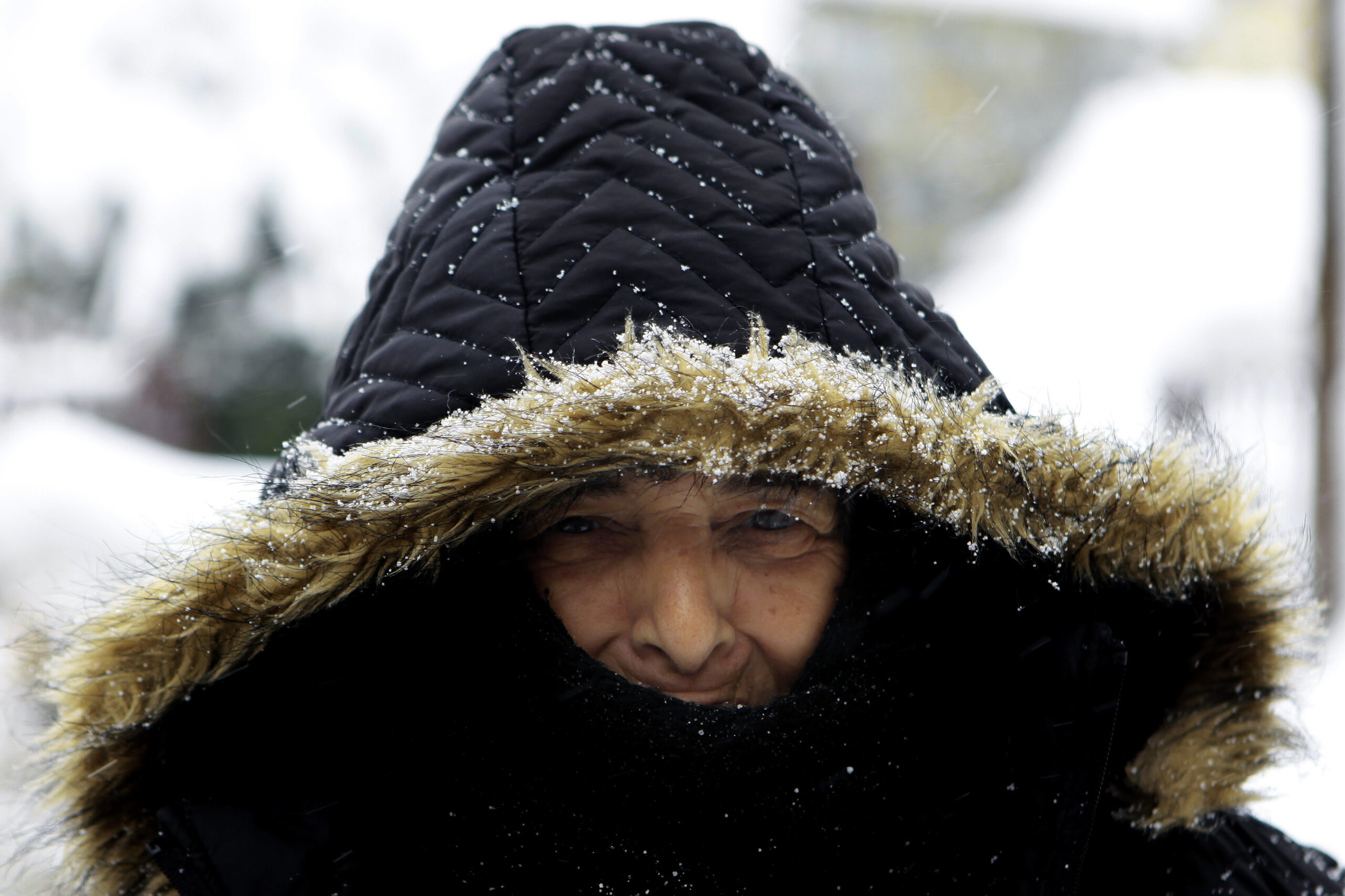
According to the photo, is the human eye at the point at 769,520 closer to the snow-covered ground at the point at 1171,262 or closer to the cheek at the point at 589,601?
the cheek at the point at 589,601

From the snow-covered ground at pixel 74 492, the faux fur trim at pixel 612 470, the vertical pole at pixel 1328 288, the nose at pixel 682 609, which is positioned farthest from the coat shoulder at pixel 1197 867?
the vertical pole at pixel 1328 288

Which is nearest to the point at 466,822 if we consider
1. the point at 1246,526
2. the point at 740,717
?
the point at 740,717

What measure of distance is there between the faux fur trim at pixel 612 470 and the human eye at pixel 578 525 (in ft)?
0.28

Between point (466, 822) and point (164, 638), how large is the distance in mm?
524

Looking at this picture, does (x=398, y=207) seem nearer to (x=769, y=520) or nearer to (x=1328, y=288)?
(x=769, y=520)

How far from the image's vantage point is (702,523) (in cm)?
149

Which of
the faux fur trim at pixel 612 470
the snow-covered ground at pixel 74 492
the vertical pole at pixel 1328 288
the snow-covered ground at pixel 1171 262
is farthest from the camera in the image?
the snow-covered ground at pixel 1171 262

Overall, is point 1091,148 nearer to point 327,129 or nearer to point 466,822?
point 327,129

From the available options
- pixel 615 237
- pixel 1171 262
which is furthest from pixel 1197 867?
pixel 1171 262

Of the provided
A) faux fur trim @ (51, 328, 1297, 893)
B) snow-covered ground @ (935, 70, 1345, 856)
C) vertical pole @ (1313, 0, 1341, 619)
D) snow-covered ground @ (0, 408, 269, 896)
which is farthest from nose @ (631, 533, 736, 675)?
snow-covered ground @ (935, 70, 1345, 856)

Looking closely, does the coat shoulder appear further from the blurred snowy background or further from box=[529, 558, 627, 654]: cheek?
box=[529, 558, 627, 654]: cheek

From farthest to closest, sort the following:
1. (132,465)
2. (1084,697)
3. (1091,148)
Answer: (1091,148)
(132,465)
(1084,697)

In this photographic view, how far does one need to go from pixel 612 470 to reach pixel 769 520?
0.31 metres

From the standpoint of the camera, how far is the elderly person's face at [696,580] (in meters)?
1.46
